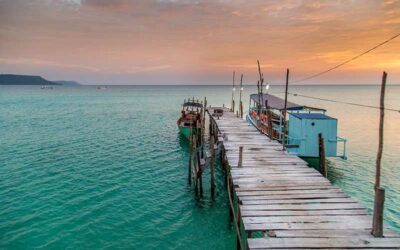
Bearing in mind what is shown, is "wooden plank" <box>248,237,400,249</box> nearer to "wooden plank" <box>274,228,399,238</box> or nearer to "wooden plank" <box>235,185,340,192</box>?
"wooden plank" <box>274,228,399,238</box>

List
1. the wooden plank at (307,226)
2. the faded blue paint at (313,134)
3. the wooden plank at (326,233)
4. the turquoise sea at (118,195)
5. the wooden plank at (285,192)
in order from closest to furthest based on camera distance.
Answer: the wooden plank at (326,233) → the wooden plank at (307,226) → the wooden plank at (285,192) → the turquoise sea at (118,195) → the faded blue paint at (313,134)

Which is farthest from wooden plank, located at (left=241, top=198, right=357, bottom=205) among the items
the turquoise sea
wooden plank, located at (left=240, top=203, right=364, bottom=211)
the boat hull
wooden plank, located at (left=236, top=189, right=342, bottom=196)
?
the boat hull

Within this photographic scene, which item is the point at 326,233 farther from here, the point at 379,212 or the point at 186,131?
the point at 186,131

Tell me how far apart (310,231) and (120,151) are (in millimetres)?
22169

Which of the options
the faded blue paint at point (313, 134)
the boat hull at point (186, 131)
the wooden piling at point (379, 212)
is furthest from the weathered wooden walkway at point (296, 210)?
the boat hull at point (186, 131)

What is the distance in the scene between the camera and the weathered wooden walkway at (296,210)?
7169 mm

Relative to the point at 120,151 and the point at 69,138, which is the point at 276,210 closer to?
the point at 120,151

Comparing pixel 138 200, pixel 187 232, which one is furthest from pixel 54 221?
pixel 187 232

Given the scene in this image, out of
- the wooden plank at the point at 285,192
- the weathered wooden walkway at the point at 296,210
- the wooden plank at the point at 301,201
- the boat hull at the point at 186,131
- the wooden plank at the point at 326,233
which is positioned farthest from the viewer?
the boat hull at the point at 186,131

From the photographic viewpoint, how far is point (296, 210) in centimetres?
897

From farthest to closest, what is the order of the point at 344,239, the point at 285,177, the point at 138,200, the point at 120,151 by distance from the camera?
the point at 120,151 → the point at 138,200 → the point at 285,177 → the point at 344,239

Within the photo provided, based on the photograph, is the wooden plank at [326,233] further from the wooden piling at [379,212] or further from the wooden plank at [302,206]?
the wooden plank at [302,206]

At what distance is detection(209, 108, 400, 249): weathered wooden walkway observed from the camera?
7.17 m

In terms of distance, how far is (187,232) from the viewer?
1273cm
